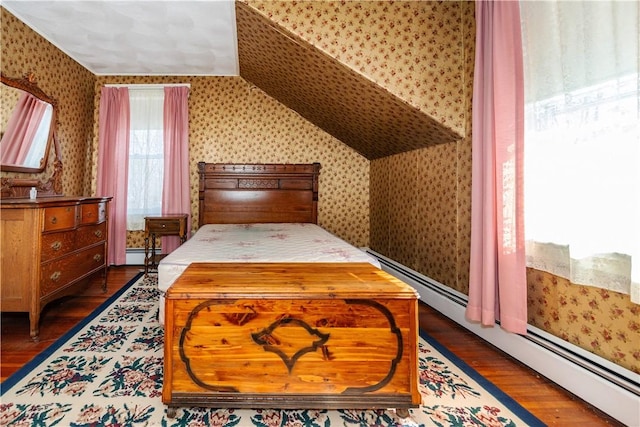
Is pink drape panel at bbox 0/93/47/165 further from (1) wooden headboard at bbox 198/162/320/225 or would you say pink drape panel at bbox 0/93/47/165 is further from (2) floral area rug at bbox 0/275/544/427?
(2) floral area rug at bbox 0/275/544/427

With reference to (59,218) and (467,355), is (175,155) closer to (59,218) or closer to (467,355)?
(59,218)

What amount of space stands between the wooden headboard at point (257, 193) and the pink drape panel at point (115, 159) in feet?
3.66

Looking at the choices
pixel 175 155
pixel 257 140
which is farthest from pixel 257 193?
pixel 175 155

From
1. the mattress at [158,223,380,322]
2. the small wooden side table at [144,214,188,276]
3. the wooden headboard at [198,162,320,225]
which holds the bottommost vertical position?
the mattress at [158,223,380,322]

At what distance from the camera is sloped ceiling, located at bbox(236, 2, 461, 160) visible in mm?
2795

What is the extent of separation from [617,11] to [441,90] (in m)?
1.28

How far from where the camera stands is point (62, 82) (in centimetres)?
391

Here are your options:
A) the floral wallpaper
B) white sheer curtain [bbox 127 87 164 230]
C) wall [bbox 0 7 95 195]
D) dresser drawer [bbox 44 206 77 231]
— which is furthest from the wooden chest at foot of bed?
white sheer curtain [bbox 127 87 164 230]

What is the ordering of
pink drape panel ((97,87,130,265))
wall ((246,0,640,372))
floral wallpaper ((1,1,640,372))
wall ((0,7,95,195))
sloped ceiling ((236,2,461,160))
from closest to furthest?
floral wallpaper ((1,1,640,372))
wall ((246,0,640,372))
sloped ceiling ((236,2,461,160))
wall ((0,7,95,195))
pink drape panel ((97,87,130,265))

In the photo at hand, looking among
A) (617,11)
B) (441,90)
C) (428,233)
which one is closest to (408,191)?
(428,233)

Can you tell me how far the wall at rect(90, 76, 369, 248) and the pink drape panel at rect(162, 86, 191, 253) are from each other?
16cm

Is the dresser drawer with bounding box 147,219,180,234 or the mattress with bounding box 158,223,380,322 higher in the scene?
the dresser drawer with bounding box 147,219,180,234

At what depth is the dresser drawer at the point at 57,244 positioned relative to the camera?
7.70 feet

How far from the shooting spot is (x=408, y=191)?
3.63 meters
